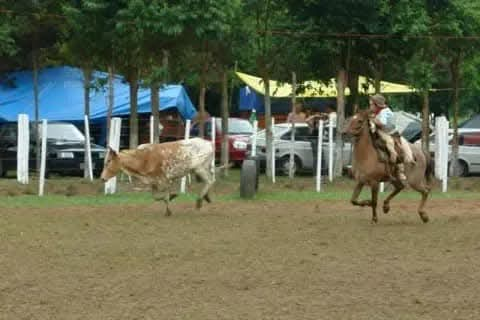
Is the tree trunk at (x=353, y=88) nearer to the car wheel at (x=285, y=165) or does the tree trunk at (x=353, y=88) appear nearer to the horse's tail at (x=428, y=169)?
the car wheel at (x=285, y=165)

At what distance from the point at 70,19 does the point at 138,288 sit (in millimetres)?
15361

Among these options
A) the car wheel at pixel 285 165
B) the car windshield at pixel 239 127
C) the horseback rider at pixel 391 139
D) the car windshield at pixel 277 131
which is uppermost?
the car windshield at pixel 239 127

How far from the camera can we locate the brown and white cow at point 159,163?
1788 centimetres

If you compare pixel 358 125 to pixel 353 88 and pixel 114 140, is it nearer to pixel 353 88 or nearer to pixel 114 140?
pixel 114 140

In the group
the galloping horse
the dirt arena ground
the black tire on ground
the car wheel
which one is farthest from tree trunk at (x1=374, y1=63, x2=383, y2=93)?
the galloping horse

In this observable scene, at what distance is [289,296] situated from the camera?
10.1 metres

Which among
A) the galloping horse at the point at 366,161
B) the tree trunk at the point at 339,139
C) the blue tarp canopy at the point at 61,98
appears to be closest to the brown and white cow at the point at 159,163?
Result: the galloping horse at the point at 366,161

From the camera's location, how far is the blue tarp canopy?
3441cm

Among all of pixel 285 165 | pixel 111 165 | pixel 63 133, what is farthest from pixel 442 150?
pixel 63 133

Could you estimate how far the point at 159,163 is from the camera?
1786cm

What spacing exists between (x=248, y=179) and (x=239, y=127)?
50.0 feet

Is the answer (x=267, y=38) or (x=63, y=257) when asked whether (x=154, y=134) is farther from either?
(x=63, y=257)

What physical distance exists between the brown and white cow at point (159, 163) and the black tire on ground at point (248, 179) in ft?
9.58

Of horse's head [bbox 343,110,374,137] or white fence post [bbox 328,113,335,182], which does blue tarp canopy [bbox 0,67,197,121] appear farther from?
horse's head [bbox 343,110,374,137]
